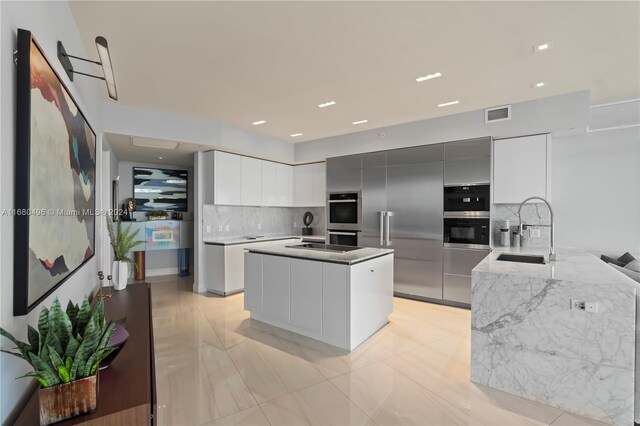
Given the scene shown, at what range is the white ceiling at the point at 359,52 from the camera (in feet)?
7.01

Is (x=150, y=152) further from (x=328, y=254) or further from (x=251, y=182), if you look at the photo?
(x=328, y=254)

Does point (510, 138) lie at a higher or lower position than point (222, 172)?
higher

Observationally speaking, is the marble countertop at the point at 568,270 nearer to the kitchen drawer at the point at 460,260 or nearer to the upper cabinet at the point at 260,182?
the kitchen drawer at the point at 460,260

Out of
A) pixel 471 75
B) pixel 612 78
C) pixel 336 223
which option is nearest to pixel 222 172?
pixel 336 223

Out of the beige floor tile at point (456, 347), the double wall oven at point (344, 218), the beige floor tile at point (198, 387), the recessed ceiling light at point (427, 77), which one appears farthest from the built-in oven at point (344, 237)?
the beige floor tile at point (198, 387)

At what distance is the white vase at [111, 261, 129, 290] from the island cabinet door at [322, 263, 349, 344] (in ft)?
6.05

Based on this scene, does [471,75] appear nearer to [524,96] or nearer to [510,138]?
[524,96]

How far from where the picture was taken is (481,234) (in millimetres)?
4254

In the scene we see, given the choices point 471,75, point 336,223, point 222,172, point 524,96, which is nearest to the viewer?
point 471,75

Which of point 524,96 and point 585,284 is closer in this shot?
point 585,284

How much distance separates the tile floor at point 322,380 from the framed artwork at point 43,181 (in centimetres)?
129

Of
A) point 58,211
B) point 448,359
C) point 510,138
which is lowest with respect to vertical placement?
point 448,359

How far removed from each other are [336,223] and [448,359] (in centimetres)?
322

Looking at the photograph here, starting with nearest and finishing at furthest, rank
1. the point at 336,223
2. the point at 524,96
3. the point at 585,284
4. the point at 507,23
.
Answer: the point at 585,284 → the point at 507,23 → the point at 524,96 → the point at 336,223
